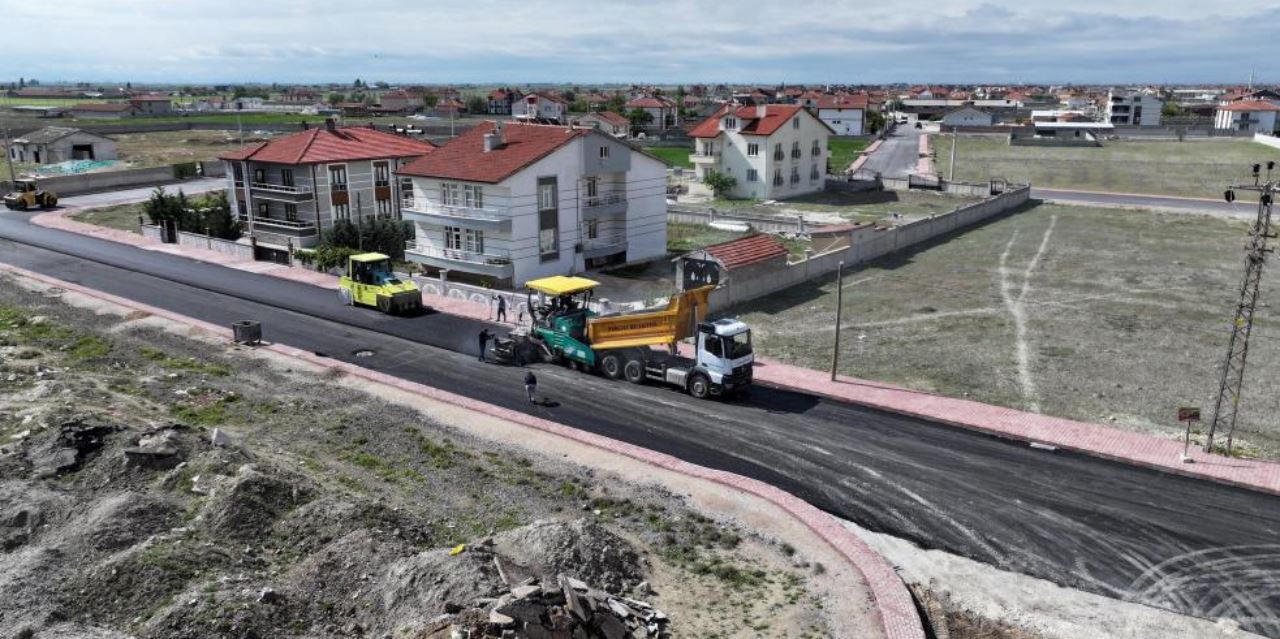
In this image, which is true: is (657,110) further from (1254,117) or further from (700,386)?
(700,386)

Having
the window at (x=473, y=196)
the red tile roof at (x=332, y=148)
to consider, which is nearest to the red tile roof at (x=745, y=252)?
the window at (x=473, y=196)

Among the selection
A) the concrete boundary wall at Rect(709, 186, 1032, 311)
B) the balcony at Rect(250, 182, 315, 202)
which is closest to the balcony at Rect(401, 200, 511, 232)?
the balcony at Rect(250, 182, 315, 202)

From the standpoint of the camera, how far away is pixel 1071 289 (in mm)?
45344

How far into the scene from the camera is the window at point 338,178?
5572cm

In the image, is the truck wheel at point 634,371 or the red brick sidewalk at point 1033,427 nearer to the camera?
the red brick sidewalk at point 1033,427

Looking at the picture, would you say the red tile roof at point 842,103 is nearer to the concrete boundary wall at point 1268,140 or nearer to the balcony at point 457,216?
the concrete boundary wall at point 1268,140

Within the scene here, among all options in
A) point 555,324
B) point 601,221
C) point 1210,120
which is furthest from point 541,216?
point 1210,120

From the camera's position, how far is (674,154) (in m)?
122

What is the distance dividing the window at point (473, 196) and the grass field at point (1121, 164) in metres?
65.7

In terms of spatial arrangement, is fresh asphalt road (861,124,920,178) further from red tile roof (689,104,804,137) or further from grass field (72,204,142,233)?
grass field (72,204,142,233)

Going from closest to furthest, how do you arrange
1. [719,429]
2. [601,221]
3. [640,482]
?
1. [640,482]
2. [719,429]
3. [601,221]

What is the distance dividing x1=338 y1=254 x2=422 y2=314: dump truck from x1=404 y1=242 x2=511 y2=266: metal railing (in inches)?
161

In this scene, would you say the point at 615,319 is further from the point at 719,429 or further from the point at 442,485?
the point at 442,485

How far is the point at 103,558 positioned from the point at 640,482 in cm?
1216
